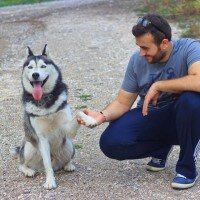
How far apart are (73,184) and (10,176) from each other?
2.16 feet

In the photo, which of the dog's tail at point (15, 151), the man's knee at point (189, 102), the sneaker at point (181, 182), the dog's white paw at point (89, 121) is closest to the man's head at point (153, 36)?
the man's knee at point (189, 102)

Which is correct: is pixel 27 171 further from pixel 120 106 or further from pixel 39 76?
pixel 120 106

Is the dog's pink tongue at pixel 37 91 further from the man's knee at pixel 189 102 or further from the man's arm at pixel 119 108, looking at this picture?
the man's knee at pixel 189 102

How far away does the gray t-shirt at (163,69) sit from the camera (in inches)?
170

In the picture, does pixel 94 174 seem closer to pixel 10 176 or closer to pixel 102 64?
pixel 10 176

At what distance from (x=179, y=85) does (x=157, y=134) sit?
58 centimetres

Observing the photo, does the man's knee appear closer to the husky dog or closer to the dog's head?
the husky dog

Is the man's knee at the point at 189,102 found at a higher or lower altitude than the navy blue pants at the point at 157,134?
higher

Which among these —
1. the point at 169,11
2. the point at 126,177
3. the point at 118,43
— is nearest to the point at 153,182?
the point at 126,177

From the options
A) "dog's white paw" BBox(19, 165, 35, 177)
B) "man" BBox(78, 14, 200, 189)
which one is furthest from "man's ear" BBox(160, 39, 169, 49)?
"dog's white paw" BBox(19, 165, 35, 177)

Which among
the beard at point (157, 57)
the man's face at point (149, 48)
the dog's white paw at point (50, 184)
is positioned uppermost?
the man's face at point (149, 48)

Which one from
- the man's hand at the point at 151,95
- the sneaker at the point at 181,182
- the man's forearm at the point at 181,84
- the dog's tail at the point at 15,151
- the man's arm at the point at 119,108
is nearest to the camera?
the man's forearm at the point at 181,84

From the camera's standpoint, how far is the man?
423cm

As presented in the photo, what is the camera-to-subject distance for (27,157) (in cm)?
497
